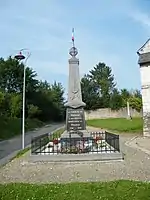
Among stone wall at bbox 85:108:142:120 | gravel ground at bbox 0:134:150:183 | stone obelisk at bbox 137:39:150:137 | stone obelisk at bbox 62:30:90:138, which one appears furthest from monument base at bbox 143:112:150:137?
stone wall at bbox 85:108:142:120

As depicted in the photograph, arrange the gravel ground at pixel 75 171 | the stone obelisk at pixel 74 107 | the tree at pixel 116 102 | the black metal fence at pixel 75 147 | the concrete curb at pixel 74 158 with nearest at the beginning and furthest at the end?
the gravel ground at pixel 75 171
the concrete curb at pixel 74 158
the black metal fence at pixel 75 147
the stone obelisk at pixel 74 107
the tree at pixel 116 102

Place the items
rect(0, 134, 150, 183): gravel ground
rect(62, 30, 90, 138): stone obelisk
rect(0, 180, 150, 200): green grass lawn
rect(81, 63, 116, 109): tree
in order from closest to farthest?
rect(0, 180, 150, 200): green grass lawn < rect(0, 134, 150, 183): gravel ground < rect(62, 30, 90, 138): stone obelisk < rect(81, 63, 116, 109): tree

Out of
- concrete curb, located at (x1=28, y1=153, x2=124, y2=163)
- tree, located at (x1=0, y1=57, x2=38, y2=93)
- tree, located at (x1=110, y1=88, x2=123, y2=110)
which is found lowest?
concrete curb, located at (x1=28, y1=153, x2=124, y2=163)

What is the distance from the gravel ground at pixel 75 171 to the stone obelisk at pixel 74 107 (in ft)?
14.4

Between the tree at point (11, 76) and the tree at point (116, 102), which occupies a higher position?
the tree at point (11, 76)

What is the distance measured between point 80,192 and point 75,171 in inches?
169

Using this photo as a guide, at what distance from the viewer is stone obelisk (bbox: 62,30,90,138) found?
17.5 m

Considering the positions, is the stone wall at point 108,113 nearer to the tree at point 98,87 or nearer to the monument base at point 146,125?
the tree at point 98,87

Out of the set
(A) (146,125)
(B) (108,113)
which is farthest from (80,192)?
(B) (108,113)

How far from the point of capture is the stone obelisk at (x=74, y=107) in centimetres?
1755

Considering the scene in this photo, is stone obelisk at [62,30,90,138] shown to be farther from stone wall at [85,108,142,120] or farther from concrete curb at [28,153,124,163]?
stone wall at [85,108,142,120]

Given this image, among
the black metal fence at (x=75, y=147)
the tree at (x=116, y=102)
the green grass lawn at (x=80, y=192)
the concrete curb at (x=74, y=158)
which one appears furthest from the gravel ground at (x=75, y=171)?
the tree at (x=116, y=102)

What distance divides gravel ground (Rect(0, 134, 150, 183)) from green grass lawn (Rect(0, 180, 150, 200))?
85.1 inches

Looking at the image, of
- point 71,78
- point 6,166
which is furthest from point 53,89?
point 6,166
